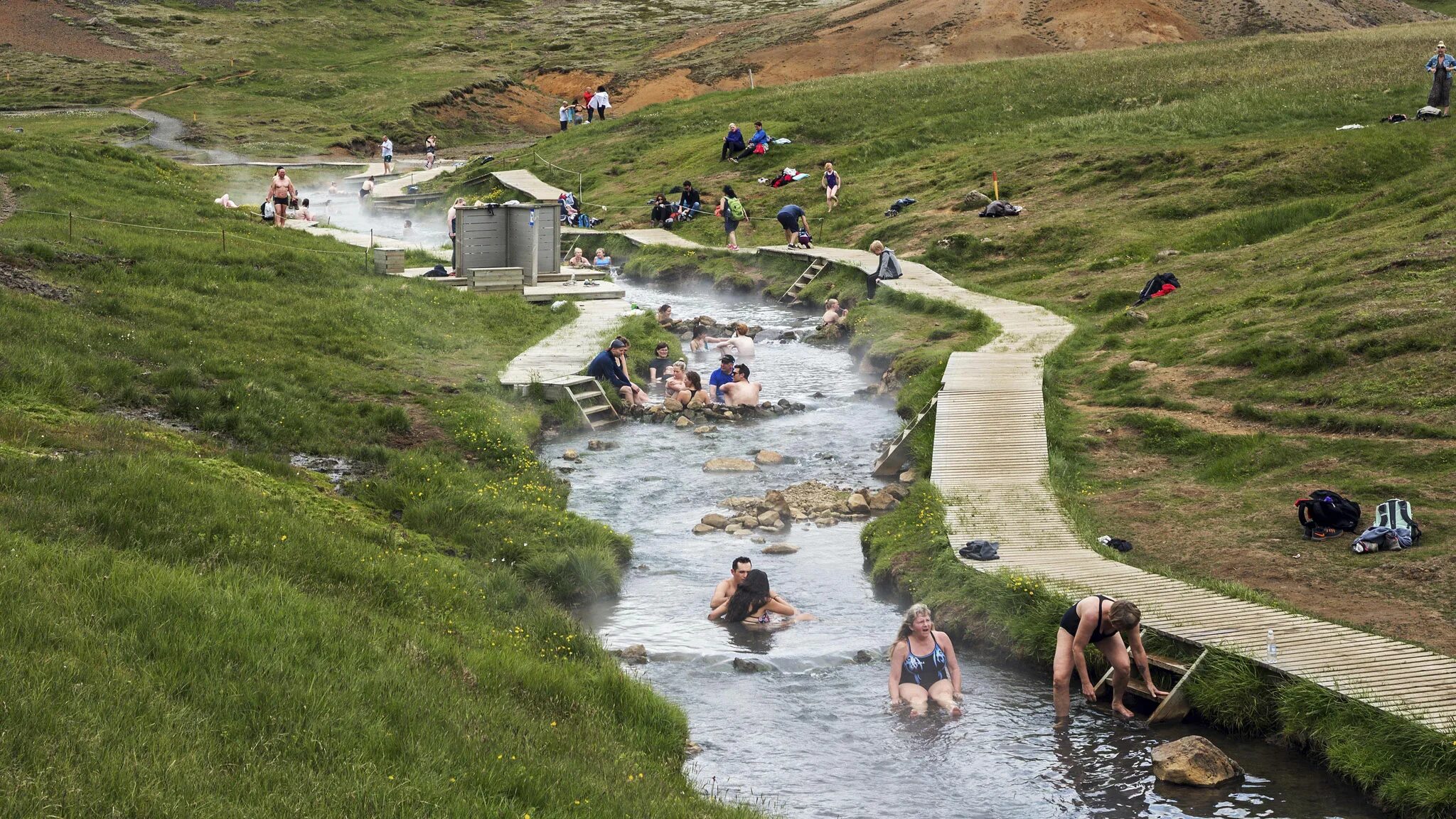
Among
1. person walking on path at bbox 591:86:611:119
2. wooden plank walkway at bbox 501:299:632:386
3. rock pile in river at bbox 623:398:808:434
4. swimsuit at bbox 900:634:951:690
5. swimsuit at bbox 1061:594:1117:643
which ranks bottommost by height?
A: rock pile in river at bbox 623:398:808:434

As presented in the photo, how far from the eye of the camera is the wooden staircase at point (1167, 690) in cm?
1181

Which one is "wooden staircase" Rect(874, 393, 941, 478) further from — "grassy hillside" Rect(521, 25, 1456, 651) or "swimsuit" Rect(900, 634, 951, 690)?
"swimsuit" Rect(900, 634, 951, 690)

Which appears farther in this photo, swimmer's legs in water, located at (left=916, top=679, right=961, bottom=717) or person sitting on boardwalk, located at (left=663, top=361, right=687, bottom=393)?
person sitting on boardwalk, located at (left=663, top=361, right=687, bottom=393)

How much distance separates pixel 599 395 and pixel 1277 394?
35.3ft

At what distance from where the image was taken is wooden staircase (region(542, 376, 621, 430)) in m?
22.9

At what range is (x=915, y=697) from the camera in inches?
492

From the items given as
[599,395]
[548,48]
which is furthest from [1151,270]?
[548,48]

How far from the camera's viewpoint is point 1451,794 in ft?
31.4

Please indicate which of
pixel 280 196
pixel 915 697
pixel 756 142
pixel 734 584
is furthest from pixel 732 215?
pixel 915 697

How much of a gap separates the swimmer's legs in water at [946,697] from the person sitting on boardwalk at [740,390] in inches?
475

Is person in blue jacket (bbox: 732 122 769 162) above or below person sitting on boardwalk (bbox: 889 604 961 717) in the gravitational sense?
above

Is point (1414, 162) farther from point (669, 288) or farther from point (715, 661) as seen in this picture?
point (715, 661)

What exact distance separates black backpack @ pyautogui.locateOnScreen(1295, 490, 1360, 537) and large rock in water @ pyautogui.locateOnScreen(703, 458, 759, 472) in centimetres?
814

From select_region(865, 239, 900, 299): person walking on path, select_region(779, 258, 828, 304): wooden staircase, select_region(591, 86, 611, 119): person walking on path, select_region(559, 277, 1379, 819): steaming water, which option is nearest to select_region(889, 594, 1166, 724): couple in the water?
select_region(559, 277, 1379, 819): steaming water
